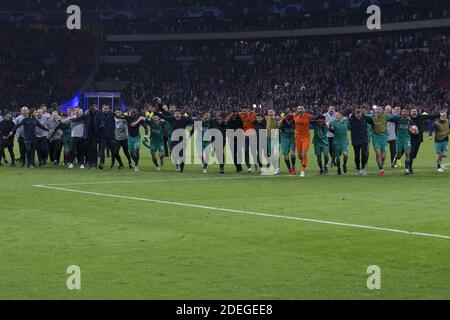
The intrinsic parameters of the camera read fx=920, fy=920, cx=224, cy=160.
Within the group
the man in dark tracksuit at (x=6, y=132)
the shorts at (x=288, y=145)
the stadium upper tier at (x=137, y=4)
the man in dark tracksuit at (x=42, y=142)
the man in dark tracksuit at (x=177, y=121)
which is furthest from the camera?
the stadium upper tier at (x=137, y=4)

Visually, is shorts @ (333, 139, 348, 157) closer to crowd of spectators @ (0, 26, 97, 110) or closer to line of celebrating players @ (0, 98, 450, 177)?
line of celebrating players @ (0, 98, 450, 177)

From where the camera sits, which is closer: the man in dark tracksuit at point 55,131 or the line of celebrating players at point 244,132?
the line of celebrating players at point 244,132

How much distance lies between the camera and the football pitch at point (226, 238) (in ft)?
33.9

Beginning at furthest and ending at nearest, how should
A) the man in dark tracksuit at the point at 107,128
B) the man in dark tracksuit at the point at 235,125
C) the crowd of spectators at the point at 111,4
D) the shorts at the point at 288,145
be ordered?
the crowd of spectators at the point at 111,4 < the man in dark tracksuit at the point at 107,128 < the man in dark tracksuit at the point at 235,125 < the shorts at the point at 288,145

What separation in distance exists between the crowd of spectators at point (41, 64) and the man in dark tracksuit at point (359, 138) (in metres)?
54.4

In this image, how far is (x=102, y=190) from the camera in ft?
72.5

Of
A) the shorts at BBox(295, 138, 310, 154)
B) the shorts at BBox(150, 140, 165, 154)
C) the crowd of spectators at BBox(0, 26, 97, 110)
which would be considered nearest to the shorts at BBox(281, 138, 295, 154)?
the shorts at BBox(295, 138, 310, 154)

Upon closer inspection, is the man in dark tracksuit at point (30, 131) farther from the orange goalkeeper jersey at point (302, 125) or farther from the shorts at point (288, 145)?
the orange goalkeeper jersey at point (302, 125)

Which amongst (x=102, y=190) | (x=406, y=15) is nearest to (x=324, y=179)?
(x=102, y=190)

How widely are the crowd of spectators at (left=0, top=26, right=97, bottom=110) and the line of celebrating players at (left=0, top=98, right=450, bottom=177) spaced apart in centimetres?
4700

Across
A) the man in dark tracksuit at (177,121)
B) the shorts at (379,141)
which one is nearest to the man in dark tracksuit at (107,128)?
the man in dark tracksuit at (177,121)

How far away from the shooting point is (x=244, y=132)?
2814 centimetres
